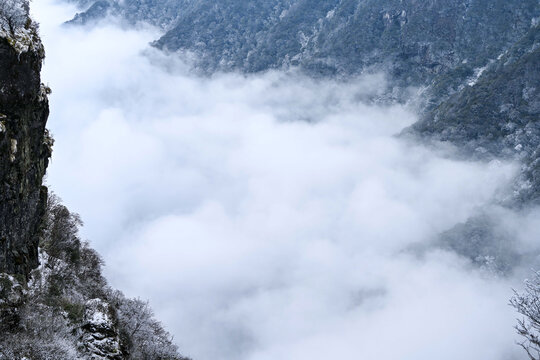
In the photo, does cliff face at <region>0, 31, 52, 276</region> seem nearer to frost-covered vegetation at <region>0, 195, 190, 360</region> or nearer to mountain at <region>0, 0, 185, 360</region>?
mountain at <region>0, 0, 185, 360</region>

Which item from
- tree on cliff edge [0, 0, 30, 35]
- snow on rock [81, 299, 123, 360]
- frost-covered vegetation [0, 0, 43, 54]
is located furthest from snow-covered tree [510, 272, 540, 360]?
tree on cliff edge [0, 0, 30, 35]

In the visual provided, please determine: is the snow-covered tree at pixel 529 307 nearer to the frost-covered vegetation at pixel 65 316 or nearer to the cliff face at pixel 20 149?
the frost-covered vegetation at pixel 65 316

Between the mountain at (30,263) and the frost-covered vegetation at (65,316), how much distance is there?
0.18ft

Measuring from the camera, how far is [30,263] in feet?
99.1

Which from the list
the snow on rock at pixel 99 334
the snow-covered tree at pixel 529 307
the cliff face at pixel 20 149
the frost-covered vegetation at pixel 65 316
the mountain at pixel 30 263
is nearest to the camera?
the snow-covered tree at pixel 529 307

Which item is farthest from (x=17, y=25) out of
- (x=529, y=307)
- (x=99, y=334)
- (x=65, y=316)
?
(x=529, y=307)

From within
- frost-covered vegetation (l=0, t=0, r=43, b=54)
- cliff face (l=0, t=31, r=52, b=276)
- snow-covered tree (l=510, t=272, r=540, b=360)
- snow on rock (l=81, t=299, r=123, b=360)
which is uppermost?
frost-covered vegetation (l=0, t=0, r=43, b=54)

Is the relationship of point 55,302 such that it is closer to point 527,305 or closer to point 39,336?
point 39,336

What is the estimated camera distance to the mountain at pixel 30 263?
22.9 metres

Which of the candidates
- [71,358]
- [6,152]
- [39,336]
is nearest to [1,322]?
[39,336]

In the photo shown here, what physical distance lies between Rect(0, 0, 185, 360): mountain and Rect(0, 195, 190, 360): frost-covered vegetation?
0.05m

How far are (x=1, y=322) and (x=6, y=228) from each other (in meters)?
5.76

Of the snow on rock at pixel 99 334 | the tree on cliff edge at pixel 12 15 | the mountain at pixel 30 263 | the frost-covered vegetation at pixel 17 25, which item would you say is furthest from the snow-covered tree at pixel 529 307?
the tree on cliff edge at pixel 12 15

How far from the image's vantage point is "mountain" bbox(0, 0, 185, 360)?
2289 centimetres
